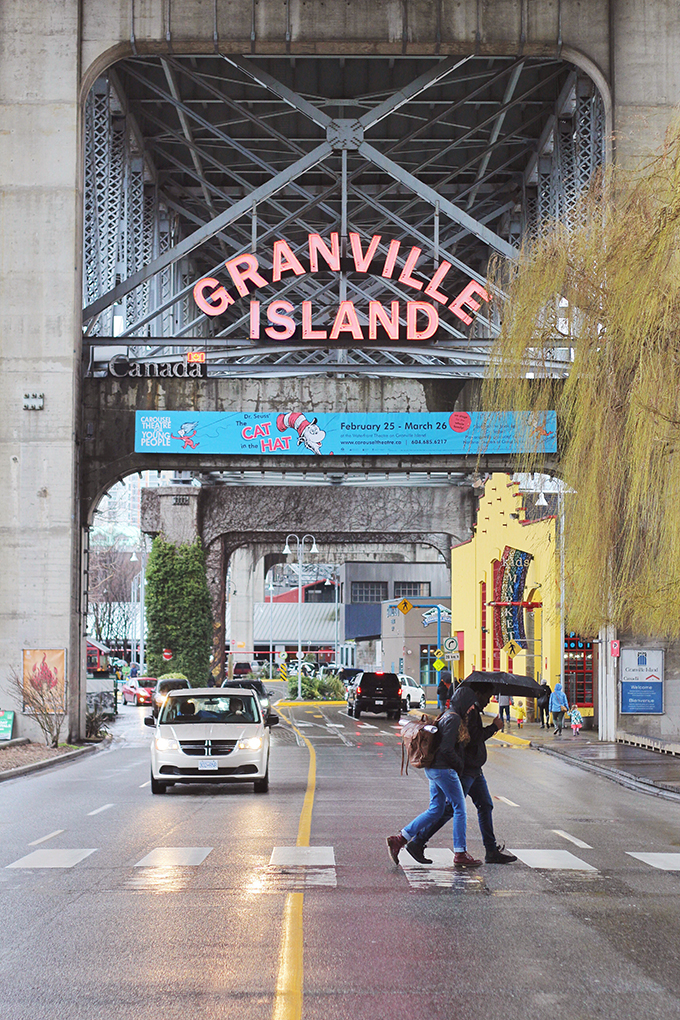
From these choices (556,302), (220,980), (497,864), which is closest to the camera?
(220,980)

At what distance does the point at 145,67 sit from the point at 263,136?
→ 5783 mm

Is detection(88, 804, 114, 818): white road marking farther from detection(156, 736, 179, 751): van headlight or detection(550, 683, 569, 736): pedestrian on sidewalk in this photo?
detection(550, 683, 569, 736): pedestrian on sidewalk

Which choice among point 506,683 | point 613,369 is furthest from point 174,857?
point 613,369

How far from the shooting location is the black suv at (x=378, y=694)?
4928cm

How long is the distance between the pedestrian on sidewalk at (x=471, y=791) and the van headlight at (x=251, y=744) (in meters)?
7.20

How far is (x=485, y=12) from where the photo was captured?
3198cm

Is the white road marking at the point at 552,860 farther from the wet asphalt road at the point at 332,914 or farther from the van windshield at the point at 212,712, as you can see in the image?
the van windshield at the point at 212,712

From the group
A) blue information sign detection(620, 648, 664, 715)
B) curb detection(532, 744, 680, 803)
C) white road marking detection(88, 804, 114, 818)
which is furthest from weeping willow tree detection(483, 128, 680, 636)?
blue information sign detection(620, 648, 664, 715)

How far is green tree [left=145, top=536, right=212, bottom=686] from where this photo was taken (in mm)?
53031

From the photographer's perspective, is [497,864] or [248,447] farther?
[248,447]

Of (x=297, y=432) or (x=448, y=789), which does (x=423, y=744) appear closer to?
(x=448, y=789)

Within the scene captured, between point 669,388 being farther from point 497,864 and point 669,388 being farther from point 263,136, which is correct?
point 263,136

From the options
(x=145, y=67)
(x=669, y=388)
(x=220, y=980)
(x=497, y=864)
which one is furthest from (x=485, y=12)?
(x=220, y=980)

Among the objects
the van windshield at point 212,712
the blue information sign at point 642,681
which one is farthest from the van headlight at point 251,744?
the blue information sign at point 642,681
